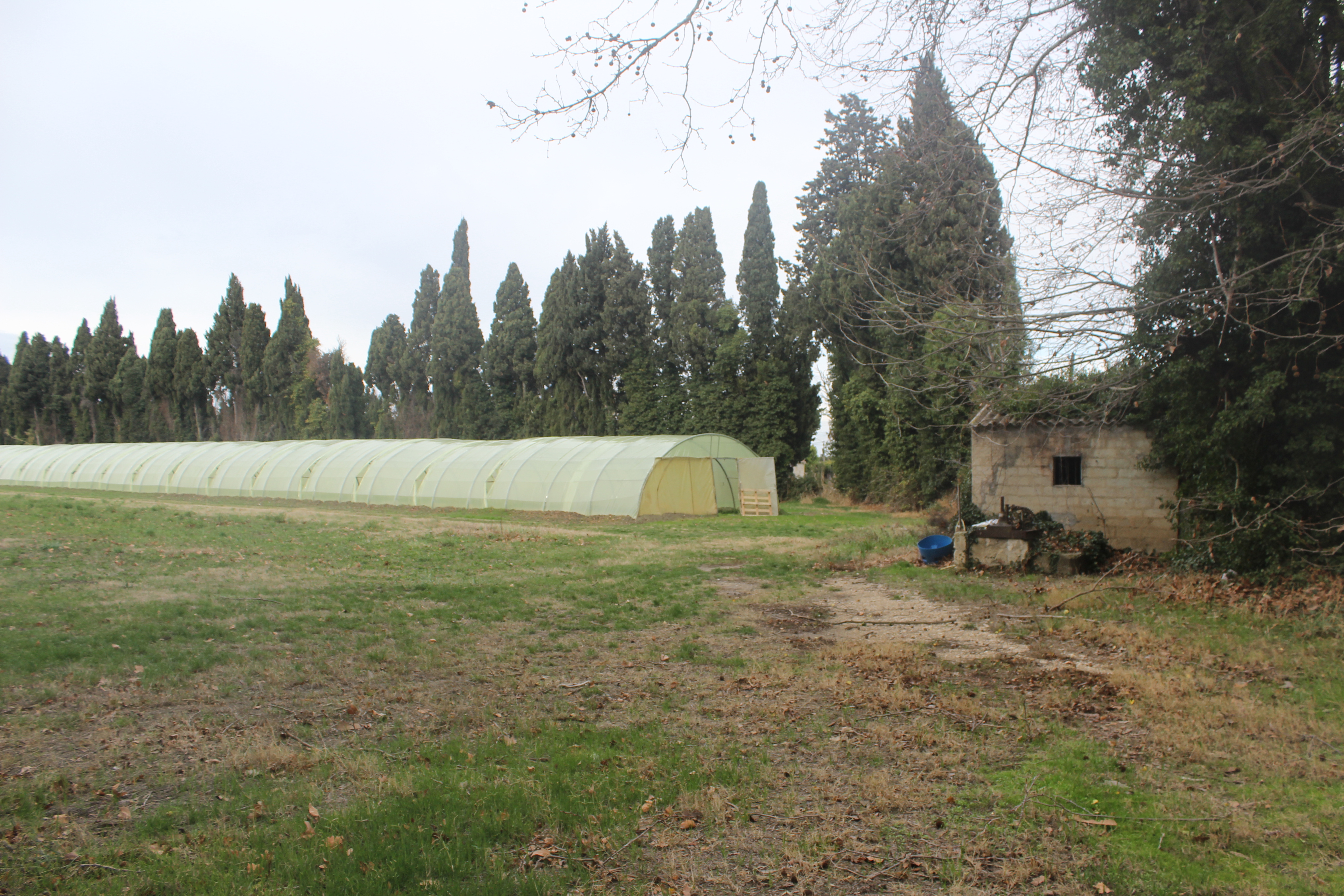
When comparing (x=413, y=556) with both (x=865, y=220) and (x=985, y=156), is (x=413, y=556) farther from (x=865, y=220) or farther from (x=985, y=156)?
(x=865, y=220)

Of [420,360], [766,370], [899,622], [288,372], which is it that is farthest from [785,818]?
[288,372]

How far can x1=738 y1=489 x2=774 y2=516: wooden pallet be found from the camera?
26.7m

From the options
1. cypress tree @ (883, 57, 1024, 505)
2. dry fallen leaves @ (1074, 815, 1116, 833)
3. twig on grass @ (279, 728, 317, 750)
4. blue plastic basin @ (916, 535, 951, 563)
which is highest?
cypress tree @ (883, 57, 1024, 505)

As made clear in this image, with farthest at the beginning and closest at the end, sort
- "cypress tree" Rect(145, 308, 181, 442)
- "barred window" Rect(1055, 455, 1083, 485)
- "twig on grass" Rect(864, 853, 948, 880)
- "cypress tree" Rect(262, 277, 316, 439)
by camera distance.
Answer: "cypress tree" Rect(145, 308, 181, 442) < "cypress tree" Rect(262, 277, 316, 439) < "barred window" Rect(1055, 455, 1083, 485) < "twig on grass" Rect(864, 853, 948, 880)

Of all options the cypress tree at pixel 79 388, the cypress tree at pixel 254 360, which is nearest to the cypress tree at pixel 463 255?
the cypress tree at pixel 254 360

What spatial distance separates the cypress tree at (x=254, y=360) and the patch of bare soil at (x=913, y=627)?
53919mm

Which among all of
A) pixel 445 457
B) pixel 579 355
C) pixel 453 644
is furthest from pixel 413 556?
pixel 579 355

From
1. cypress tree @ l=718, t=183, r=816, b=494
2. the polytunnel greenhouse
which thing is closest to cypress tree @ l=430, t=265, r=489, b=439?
the polytunnel greenhouse

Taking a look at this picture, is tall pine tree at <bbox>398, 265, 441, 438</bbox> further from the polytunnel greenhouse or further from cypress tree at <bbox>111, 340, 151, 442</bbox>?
cypress tree at <bbox>111, 340, 151, 442</bbox>

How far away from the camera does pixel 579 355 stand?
4059cm

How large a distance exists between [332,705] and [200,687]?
1.20 m

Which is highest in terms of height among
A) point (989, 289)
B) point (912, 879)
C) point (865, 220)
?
point (865, 220)

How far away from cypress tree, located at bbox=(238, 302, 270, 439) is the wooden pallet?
42652 mm

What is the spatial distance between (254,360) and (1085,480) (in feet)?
183
